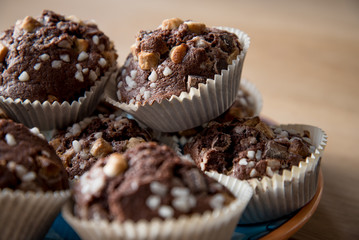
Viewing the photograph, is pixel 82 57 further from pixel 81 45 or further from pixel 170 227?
pixel 170 227

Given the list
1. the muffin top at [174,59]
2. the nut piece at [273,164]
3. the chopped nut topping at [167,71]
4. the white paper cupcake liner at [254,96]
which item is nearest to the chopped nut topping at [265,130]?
the nut piece at [273,164]

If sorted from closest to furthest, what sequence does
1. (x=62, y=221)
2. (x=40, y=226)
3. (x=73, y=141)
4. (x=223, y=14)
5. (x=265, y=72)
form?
(x=40, y=226) → (x=62, y=221) → (x=73, y=141) → (x=265, y=72) → (x=223, y=14)

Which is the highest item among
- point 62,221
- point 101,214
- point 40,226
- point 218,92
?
point 218,92

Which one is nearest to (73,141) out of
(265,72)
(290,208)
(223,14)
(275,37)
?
(290,208)

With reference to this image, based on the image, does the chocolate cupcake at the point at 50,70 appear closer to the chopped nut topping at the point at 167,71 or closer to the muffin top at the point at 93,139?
the muffin top at the point at 93,139

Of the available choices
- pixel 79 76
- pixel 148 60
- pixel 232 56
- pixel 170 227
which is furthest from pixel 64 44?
pixel 170 227

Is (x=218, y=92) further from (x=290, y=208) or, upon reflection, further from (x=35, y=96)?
(x=35, y=96)
